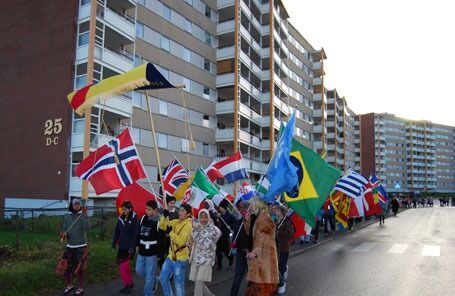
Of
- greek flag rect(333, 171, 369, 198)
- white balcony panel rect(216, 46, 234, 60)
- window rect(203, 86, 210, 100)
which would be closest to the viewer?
greek flag rect(333, 171, 369, 198)

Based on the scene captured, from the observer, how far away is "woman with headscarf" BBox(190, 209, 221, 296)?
7.39 metres

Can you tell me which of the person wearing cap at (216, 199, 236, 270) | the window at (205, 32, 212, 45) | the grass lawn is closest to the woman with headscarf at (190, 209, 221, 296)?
the grass lawn

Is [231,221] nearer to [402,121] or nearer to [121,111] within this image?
[121,111]

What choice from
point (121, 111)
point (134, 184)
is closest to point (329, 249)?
point (134, 184)

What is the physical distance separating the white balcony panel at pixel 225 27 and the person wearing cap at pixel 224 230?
3371cm

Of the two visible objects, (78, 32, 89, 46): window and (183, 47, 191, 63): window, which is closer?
(78, 32, 89, 46): window

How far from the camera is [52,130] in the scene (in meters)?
28.4

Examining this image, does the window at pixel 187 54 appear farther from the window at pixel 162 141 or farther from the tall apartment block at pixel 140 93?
the window at pixel 162 141

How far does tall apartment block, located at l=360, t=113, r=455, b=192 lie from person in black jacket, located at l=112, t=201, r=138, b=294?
127m

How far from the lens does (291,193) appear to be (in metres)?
10.0

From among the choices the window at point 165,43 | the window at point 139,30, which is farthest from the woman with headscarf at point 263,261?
the window at point 165,43

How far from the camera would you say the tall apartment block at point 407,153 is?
135375 mm

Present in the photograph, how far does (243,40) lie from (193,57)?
8344 millimetres

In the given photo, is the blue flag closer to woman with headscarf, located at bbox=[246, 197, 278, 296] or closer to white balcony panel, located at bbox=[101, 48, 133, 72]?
woman with headscarf, located at bbox=[246, 197, 278, 296]
